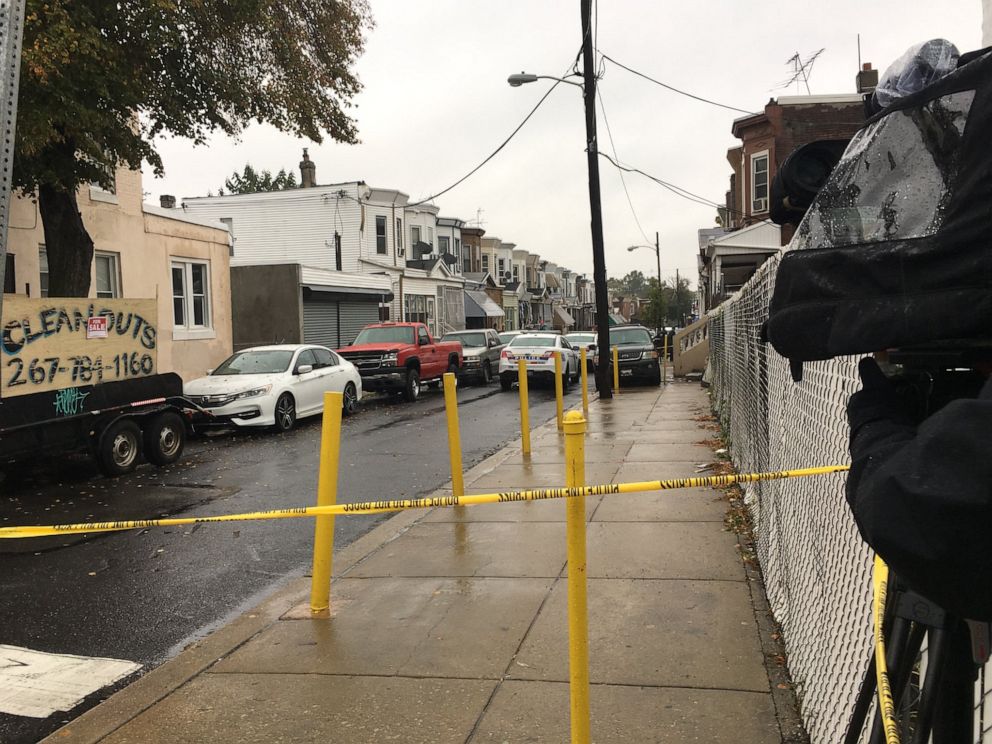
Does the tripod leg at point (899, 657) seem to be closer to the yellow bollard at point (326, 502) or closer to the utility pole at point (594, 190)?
the yellow bollard at point (326, 502)

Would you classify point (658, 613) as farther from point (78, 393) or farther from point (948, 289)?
point (78, 393)

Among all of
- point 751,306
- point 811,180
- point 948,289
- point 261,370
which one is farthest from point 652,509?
point 261,370

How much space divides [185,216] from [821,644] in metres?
19.6

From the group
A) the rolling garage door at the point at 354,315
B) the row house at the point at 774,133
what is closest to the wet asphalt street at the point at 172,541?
the rolling garage door at the point at 354,315

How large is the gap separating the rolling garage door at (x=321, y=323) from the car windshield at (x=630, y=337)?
933 centimetres

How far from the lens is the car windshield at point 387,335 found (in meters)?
20.7

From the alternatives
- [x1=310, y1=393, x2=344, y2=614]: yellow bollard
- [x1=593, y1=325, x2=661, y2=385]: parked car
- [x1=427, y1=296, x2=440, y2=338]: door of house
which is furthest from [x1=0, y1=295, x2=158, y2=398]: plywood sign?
[x1=427, y1=296, x2=440, y2=338]: door of house

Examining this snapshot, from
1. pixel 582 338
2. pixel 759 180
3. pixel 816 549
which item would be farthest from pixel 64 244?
pixel 759 180

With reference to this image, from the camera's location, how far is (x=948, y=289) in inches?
54.7

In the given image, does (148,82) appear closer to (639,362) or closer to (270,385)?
(270,385)

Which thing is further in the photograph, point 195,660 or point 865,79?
point 865,79

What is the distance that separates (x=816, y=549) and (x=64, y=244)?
44.3ft

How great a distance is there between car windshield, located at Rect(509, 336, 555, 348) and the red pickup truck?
2.20 meters

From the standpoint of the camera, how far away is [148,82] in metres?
13.1
